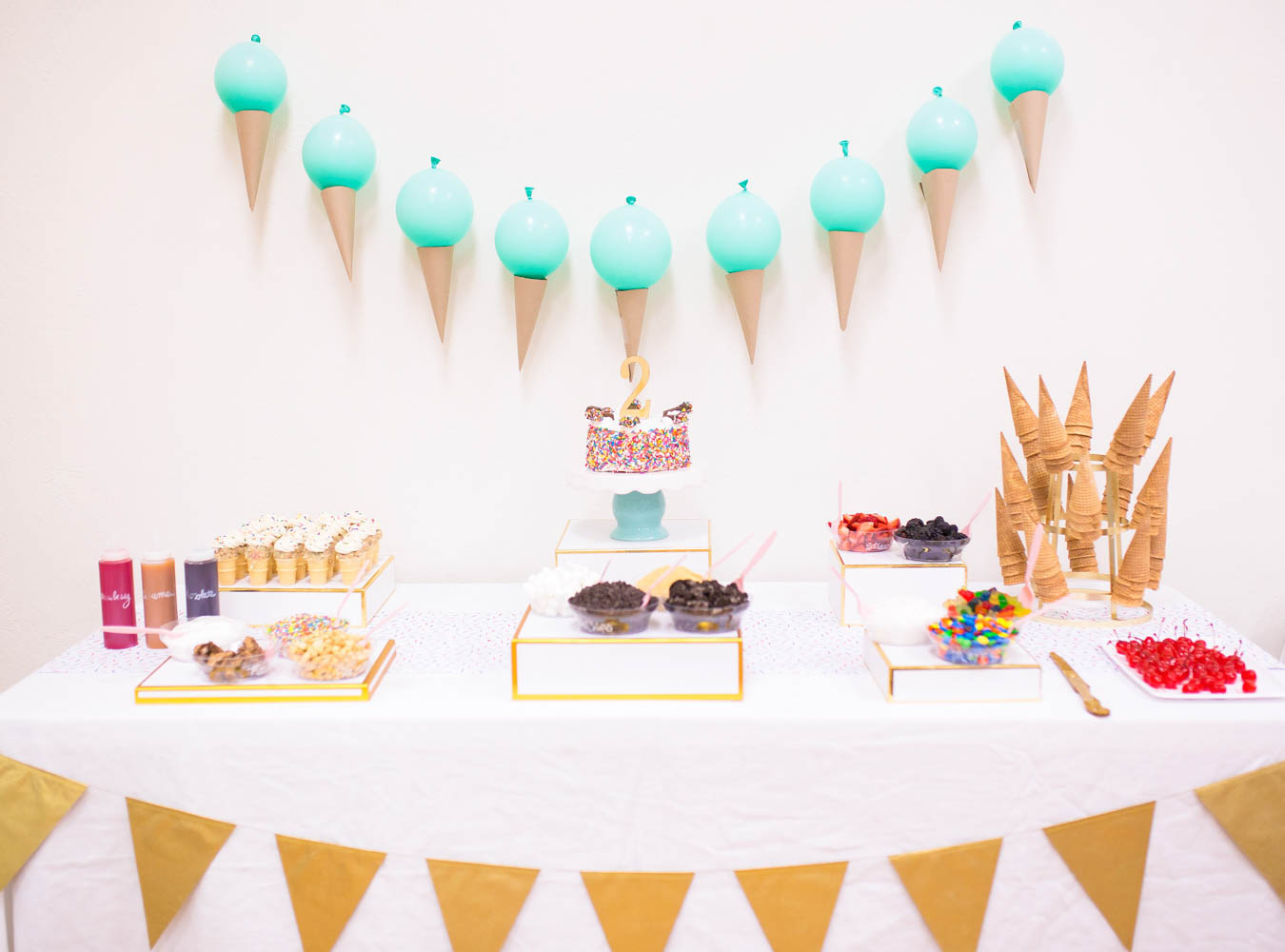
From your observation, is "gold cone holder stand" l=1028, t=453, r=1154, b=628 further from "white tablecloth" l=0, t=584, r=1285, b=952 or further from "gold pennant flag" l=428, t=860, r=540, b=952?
"gold pennant flag" l=428, t=860, r=540, b=952

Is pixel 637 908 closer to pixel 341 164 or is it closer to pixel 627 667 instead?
pixel 627 667

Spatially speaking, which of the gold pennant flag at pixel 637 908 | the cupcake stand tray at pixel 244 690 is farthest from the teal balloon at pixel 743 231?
the gold pennant flag at pixel 637 908

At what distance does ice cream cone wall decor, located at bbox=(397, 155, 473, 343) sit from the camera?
1.85 meters

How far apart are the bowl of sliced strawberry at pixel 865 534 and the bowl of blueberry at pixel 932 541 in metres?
0.03

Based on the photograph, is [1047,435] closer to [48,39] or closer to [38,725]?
[38,725]

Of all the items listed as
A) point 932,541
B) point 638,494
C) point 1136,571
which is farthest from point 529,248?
point 1136,571

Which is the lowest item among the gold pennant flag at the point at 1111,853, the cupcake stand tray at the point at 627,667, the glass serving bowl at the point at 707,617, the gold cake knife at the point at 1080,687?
the gold pennant flag at the point at 1111,853

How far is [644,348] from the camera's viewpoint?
204 centimetres

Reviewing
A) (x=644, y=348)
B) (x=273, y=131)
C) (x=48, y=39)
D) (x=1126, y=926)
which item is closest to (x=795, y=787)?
(x=1126, y=926)

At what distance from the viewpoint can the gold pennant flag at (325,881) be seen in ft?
4.54

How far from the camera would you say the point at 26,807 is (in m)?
1.39

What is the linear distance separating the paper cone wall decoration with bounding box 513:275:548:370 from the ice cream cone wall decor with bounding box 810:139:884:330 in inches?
24.7

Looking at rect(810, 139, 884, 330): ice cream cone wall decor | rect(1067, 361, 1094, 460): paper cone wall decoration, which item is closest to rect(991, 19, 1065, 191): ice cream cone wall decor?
rect(810, 139, 884, 330): ice cream cone wall decor

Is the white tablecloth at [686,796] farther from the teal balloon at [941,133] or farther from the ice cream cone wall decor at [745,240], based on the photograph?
the teal balloon at [941,133]
